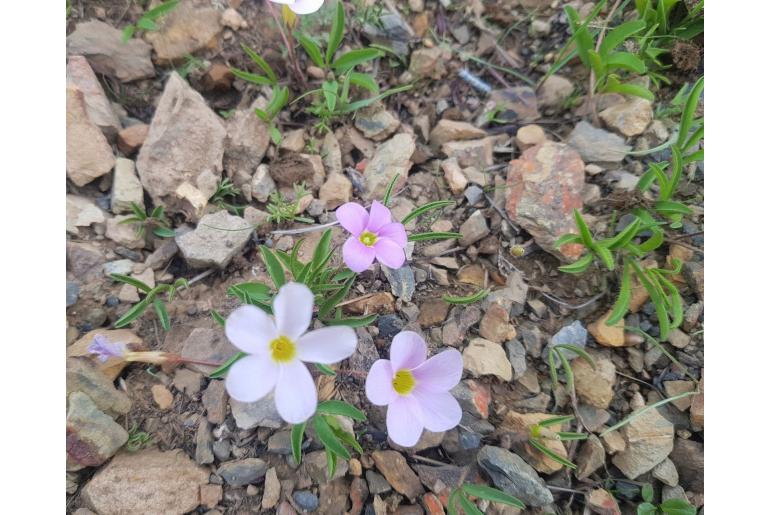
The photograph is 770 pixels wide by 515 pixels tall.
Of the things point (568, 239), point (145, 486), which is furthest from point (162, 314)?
point (568, 239)

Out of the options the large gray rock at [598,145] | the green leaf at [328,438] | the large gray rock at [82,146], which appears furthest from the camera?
the large gray rock at [598,145]

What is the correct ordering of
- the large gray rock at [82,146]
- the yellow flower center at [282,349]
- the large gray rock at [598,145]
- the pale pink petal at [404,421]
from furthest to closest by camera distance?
1. the large gray rock at [598,145]
2. the large gray rock at [82,146]
3. the pale pink petal at [404,421]
4. the yellow flower center at [282,349]

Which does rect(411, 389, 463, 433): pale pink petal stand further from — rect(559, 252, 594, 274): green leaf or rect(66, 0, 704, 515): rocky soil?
rect(559, 252, 594, 274): green leaf

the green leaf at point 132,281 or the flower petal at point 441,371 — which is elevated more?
the green leaf at point 132,281

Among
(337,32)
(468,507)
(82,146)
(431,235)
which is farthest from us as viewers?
(337,32)

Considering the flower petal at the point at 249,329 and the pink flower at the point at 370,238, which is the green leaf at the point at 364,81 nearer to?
the pink flower at the point at 370,238

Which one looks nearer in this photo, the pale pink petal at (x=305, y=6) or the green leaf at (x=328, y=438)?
the green leaf at (x=328, y=438)

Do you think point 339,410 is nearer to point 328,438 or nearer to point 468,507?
point 328,438

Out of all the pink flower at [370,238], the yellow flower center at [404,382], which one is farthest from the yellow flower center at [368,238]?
the yellow flower center at [404,382]
